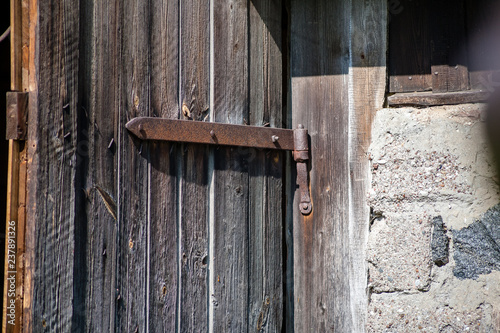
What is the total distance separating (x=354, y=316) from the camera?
168cm

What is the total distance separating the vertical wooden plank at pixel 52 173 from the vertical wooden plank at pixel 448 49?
1.18 meters

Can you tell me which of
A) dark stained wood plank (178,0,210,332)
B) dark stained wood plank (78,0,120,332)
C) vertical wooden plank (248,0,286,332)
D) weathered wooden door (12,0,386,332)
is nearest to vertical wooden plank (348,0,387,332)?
weathered wooden door (12,0,386,332)

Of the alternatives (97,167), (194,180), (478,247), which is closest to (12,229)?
(97,167)

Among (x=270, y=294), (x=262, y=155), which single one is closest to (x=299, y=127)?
(x=262, y=155)

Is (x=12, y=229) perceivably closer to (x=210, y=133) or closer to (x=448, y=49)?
(x=210, y=133)

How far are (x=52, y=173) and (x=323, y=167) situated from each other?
948 mm

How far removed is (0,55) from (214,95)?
130 cm

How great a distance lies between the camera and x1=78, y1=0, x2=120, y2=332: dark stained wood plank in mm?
1255

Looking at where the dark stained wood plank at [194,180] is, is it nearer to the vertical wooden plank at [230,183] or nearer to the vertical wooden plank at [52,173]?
the vertical wooden plank at [230,183]

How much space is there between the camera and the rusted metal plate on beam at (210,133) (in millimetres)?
1379

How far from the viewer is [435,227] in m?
1.52

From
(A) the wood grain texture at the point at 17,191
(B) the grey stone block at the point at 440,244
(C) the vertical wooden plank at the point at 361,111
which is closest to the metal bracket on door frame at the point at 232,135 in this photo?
(C) the vertical wooden plank at the point at 361,111

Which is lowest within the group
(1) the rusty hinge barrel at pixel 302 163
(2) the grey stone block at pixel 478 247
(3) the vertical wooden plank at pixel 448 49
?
(2) the grey stone block at pixel 478 247

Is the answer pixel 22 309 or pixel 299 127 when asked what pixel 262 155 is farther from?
pixel 22 309
